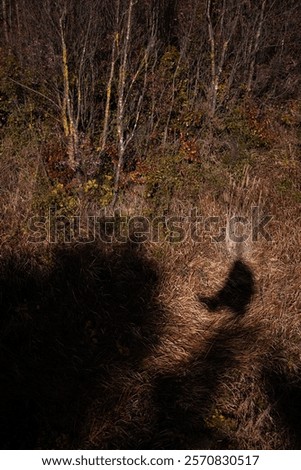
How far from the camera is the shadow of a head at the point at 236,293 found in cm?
464

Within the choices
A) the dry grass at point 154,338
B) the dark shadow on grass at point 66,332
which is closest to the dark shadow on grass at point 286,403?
the dry grass at point 154,338

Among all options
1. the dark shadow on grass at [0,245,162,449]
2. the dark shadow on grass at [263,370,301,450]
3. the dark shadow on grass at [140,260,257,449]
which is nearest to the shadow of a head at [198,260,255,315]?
the dark shadow on grass at [140,260,257,449]

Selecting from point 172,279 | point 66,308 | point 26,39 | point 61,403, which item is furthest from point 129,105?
point 61,403

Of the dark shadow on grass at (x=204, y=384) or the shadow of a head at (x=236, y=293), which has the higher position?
the shadow of a head at (x=236, y=293)

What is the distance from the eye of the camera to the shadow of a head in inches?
183

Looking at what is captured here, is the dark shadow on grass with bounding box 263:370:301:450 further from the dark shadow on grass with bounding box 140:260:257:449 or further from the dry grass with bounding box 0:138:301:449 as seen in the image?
the dark shadow on grass with bounding box 140:260:257:449

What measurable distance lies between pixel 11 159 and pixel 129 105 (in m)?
2.08

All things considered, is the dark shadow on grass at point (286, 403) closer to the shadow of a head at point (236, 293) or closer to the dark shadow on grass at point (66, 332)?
the shadow of a head at point (236, 293)

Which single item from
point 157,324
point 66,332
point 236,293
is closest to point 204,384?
point 157,324

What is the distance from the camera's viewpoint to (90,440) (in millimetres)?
3273

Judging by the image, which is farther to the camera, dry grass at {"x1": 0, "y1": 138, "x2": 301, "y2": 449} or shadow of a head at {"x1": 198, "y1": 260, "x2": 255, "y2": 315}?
shadow of a head at {"x1": 198, "y1": 260, "x2": 255, "y2": 315}

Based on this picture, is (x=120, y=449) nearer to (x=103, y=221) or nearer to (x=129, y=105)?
(x=103, y=221)

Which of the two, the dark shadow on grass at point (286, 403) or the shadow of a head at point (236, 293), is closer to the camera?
the dark shadow on grass at point (286, 403)

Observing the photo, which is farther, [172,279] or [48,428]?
[172,279]
